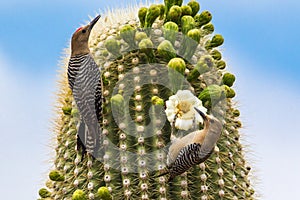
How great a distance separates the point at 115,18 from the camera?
5.19m

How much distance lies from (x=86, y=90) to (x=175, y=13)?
35.7 inches

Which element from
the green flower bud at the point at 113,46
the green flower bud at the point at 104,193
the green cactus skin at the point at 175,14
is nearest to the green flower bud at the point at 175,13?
the green cactus skin at the point at 175,14

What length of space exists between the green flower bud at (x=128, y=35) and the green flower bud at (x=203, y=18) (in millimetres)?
592

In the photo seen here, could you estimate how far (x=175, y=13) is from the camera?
15.7 feet

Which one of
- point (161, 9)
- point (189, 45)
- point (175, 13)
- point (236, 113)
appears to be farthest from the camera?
point (236, 113)

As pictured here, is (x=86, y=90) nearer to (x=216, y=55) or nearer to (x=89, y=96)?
(x=89, y=96)

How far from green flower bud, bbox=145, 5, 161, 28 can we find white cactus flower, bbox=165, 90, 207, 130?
0.68 meters

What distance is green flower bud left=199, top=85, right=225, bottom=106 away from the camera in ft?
14.7

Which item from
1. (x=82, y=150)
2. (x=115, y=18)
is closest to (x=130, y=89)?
(x=82, y=150)

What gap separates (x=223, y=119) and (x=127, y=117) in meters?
0.75

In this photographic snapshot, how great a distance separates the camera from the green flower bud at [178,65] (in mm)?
4434

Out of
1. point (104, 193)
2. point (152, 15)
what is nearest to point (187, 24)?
point (152, 15)

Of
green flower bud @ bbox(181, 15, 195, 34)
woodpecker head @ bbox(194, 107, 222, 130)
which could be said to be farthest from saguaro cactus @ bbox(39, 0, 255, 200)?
woodpecker head @ bbox(194, 107, 222, 130)

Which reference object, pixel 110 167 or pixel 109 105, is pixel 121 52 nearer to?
pixel 109 105
